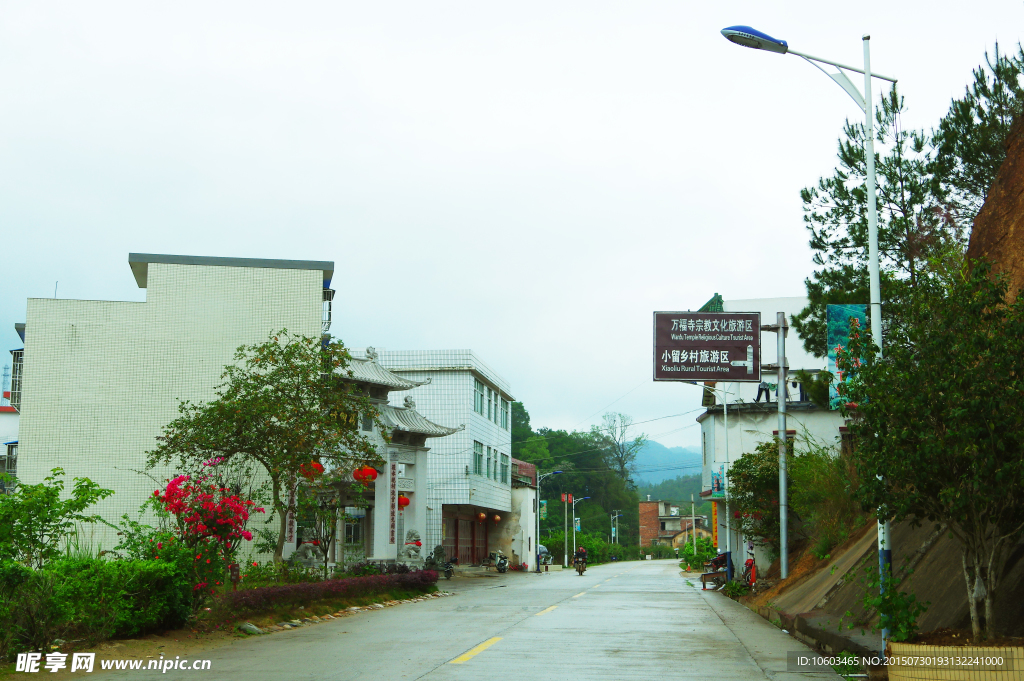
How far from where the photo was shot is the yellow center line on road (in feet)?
33.3

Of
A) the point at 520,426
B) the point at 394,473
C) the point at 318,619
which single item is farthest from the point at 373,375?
the point at 520,426

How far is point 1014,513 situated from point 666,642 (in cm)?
565

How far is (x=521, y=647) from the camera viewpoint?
11586 millimetres

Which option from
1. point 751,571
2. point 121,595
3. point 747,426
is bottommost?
point 751,571

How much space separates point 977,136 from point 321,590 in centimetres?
1644

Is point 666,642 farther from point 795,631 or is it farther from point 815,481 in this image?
point 815,481

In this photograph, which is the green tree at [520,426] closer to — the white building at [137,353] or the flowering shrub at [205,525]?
A: the white building at [137,353]

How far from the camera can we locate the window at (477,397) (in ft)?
151

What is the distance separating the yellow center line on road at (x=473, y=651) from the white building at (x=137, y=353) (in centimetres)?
1686

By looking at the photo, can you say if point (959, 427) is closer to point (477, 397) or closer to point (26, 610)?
point (26, 610)

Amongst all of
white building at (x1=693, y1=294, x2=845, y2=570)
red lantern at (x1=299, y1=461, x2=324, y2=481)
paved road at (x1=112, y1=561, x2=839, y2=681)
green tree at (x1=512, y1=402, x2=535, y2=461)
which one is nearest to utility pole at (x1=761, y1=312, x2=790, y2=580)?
paved road at (x1=112, y1=561, x2=839, y2=681)

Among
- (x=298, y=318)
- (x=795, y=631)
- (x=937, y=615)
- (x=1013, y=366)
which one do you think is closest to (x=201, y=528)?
(x=795, y=631)

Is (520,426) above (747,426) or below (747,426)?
above

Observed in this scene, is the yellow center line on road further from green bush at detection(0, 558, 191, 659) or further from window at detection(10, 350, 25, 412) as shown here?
window at detection(10, 350, 25, 412)
